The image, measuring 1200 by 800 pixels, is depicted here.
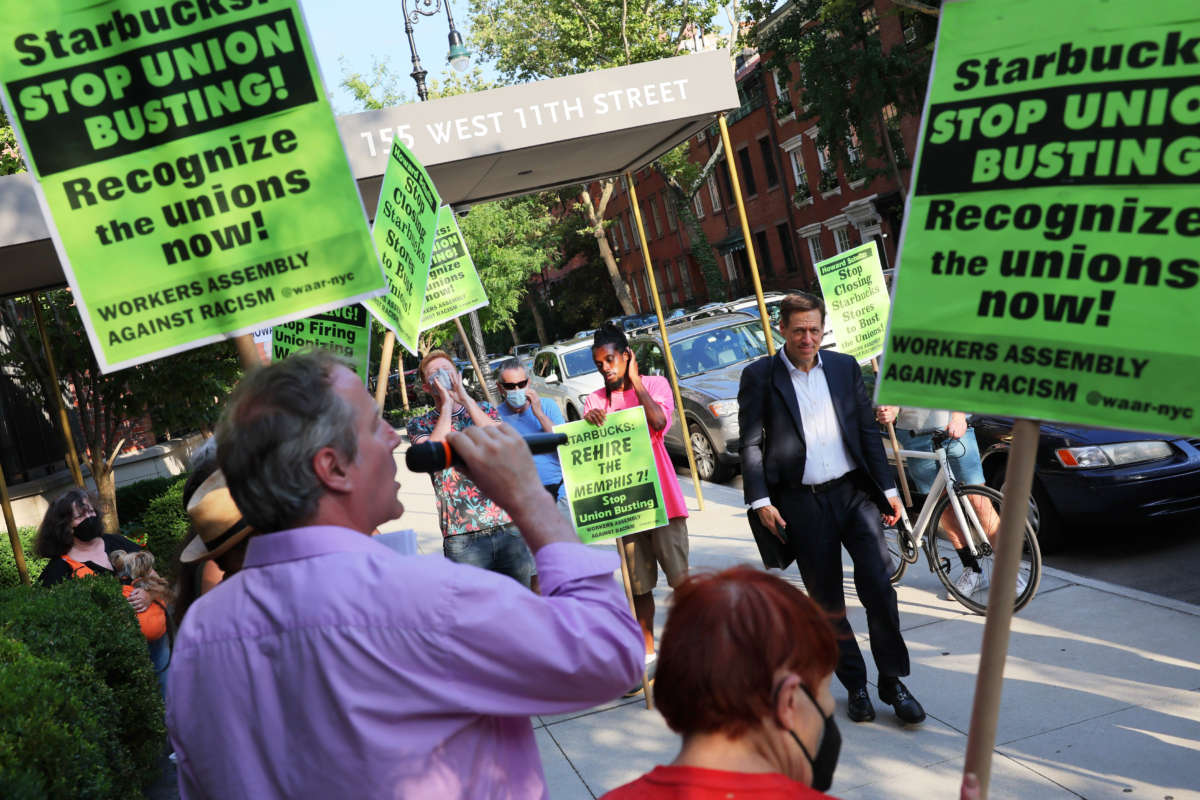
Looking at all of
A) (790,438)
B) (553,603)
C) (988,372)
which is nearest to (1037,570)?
(790,438)

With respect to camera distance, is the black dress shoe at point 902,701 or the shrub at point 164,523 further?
the shrub at point 164,523

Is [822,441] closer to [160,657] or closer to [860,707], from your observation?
[860,707]

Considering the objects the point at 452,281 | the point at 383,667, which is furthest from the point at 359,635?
the point at 452,281

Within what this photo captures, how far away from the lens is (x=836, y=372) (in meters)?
5.11

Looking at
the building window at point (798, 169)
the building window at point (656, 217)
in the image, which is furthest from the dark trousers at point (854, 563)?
the building window at point (656, 217)

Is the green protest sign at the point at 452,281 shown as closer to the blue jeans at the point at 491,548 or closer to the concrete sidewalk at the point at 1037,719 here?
the blue jeans at the point at 491,548

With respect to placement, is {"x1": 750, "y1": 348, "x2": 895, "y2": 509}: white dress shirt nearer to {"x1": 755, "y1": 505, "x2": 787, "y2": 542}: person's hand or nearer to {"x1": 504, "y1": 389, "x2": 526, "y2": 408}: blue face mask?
{"x1": 755, "y1": 505, "x2": 787, "y2": 542}: person's hand

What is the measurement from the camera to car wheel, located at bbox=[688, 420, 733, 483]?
13.0 metres

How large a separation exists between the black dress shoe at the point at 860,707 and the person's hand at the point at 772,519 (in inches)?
32.2

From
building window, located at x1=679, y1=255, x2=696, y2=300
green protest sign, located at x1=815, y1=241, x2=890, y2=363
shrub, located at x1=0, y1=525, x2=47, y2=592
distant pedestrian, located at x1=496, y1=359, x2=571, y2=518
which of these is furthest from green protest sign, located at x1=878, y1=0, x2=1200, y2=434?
building window, located at x1=679, y1=255, x2=696, y2=300

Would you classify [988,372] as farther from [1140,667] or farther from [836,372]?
[1140,667]

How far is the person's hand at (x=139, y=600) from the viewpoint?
19.4 ft

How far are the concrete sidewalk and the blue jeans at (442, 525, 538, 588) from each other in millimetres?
898

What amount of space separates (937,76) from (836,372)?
3043 mm
